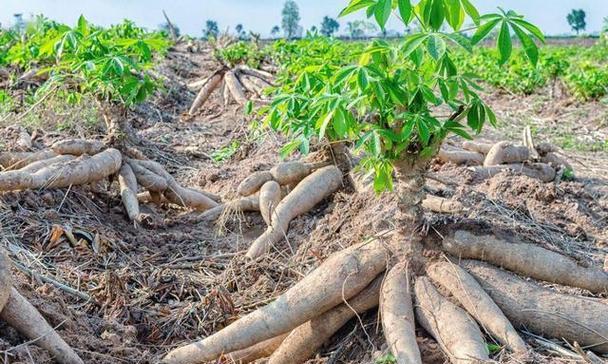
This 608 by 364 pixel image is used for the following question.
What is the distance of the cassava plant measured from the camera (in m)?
2.44

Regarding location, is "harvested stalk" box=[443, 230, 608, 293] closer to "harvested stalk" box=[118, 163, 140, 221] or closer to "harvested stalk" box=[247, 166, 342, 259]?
"harvested stalk" box=[247, 166, 342, 259]

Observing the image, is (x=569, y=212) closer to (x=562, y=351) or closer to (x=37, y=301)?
(x=562, y=351)

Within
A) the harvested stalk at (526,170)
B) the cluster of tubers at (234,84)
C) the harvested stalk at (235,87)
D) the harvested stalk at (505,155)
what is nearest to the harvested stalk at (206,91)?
the cluster of tubers at (234,84)

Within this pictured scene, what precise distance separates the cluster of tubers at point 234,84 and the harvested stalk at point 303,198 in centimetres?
441

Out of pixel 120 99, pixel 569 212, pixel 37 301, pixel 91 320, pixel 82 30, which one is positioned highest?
pixel 82 30

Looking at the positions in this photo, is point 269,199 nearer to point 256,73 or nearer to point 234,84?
point 234,84

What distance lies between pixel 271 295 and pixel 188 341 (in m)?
0.50

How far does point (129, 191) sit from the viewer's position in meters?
5.09

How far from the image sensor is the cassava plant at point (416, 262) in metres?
2.44

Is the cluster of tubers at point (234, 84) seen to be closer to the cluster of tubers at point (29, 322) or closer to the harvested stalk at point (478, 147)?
the harvested stalk at point (478, 147)

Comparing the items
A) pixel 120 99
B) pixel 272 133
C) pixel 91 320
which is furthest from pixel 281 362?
pixel 272 133

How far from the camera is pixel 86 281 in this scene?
384 cm

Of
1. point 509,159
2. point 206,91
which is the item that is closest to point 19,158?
point 509,159

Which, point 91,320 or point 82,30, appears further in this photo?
point 82,30
